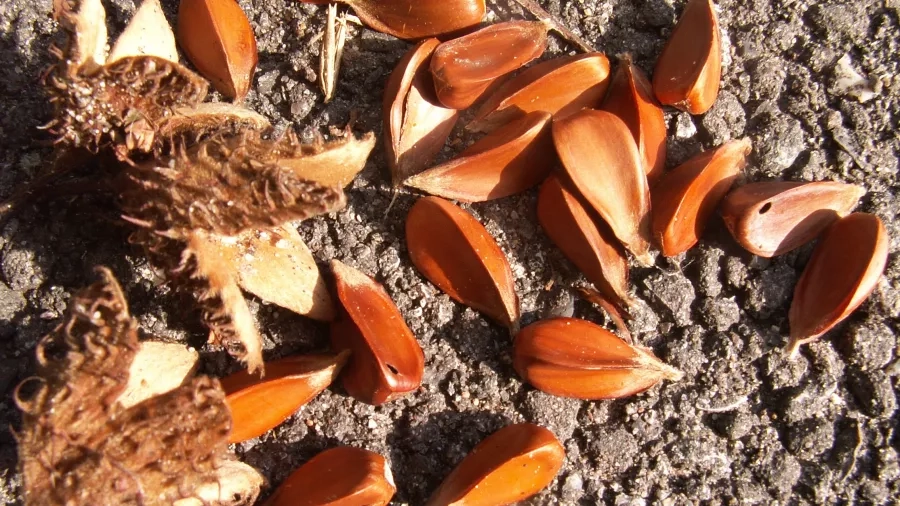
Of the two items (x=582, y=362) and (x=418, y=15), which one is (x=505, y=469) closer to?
(x=582, y=362)

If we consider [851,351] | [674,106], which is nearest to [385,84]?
[674,106]

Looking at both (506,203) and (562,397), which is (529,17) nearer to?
(506,203)

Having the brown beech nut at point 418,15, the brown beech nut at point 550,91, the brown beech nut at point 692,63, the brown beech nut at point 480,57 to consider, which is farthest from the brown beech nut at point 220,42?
the brown beech nut at point 692,63

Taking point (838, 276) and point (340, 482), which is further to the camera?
point (838, 276)

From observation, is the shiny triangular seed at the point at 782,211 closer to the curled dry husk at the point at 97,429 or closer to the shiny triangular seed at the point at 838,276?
the shiny triangular seed at the point at 838,276

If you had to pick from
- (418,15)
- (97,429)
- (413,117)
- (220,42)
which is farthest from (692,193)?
(97,429)
